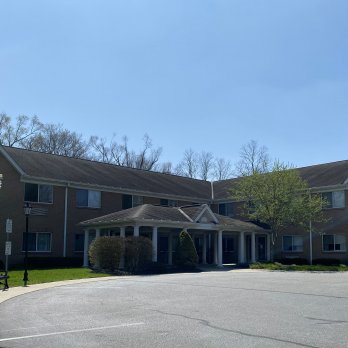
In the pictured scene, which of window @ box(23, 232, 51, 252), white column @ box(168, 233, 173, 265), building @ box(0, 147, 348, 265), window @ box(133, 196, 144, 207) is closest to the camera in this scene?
building @ box(0, 147, 348, 265)

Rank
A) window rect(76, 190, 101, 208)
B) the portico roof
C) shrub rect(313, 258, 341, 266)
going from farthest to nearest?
window rect(76, 190, 101, 208) → shrub rect(313, 258, 341, 266) → the portico roof

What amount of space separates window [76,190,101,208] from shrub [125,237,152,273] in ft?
28.7

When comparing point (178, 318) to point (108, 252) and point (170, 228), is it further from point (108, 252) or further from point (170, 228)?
point (170, 228)

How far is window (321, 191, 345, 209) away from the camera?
37688 mm

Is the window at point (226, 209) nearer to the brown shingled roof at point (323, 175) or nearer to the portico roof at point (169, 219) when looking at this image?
the brown shingled roof at point (323, 175)

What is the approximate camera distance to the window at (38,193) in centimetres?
3347

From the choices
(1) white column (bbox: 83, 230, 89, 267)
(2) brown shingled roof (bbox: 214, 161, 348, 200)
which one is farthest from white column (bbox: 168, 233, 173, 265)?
(2) brown shingled roof (bbox: 214, 161, 348, 200)

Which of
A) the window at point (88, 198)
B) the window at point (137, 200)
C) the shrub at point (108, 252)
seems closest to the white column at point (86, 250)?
the window at point (88, 198)

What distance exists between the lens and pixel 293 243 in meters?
40.2

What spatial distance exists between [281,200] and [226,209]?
363 inches

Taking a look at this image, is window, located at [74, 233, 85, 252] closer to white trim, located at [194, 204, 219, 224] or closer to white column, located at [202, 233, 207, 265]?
white trim, located at [194, 204, 219, 224]

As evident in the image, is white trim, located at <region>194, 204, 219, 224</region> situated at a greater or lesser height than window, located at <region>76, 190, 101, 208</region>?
lesser

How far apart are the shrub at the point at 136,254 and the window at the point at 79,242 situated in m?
8.26

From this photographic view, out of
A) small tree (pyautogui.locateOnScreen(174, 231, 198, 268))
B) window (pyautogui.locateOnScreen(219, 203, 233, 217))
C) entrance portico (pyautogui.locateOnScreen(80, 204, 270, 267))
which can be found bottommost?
small tree (pyautogui.locateOnScreen(174, 231, 198, 268))
